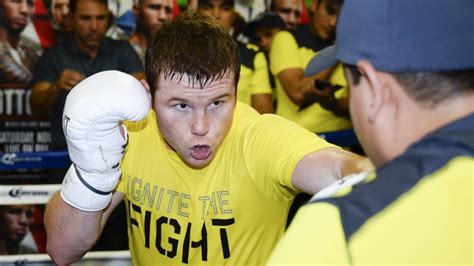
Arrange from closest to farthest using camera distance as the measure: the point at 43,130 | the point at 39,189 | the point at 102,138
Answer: the point at 102,138 → the point at 39,189 → the point at 43,130

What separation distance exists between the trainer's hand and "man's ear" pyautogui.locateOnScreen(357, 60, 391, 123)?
2.81 m

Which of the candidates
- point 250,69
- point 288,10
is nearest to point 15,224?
point 250,69

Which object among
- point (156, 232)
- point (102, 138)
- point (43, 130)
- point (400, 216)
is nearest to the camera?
point (400, 216)

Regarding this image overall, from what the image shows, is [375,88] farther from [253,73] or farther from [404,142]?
[253,73]

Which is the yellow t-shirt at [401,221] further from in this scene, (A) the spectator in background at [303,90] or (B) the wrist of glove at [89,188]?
(A) the spectator in background at [303,90]

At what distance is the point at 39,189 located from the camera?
10.0 feet

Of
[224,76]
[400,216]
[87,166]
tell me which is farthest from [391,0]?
[87,166]

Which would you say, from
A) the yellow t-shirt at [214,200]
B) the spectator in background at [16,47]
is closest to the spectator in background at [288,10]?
the spectator in background at [16,47]

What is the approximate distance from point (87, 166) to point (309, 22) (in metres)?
2.18

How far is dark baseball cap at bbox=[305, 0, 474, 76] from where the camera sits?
1.03m

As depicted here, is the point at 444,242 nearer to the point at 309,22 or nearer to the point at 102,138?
the point at 102,138

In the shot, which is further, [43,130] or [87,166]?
[43,130]

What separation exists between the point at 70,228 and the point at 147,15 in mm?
1883

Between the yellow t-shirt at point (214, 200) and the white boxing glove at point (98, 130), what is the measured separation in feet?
0.45
